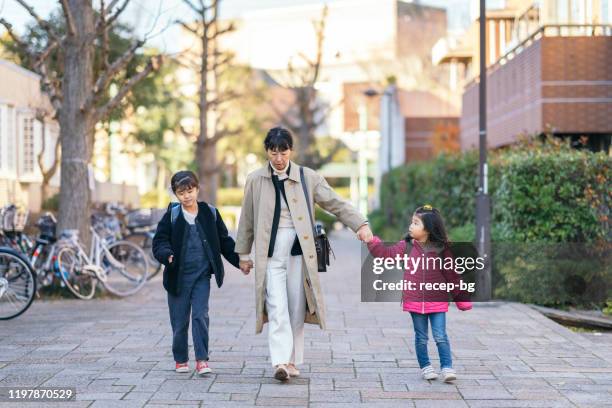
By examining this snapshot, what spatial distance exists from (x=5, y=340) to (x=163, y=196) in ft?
147

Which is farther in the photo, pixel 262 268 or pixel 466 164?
pixel 466 164

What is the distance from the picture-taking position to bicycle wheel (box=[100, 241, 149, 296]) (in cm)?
1326

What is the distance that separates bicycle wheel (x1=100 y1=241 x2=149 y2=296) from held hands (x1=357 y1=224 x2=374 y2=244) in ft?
21.4

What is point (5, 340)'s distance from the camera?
9.09 metres

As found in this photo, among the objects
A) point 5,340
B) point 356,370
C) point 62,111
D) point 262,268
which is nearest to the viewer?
point 262,268

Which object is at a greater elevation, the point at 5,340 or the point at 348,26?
the point at 348,26

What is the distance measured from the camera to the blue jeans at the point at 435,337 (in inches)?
281

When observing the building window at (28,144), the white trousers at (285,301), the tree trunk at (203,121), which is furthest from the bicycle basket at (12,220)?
the tree trunk at (203,121)

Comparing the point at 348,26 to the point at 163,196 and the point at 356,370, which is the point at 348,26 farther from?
the point at 356,370

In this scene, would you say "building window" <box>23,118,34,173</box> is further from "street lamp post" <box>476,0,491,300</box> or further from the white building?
"street lamp post" <box>476,0,491,300</box>

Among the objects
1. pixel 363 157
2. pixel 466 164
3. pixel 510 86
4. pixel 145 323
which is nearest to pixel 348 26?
pixel 363 157

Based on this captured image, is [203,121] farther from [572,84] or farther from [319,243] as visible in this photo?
[319,243]

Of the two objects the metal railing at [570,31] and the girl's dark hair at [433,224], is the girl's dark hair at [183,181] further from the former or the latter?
the metal railing at [570,31]

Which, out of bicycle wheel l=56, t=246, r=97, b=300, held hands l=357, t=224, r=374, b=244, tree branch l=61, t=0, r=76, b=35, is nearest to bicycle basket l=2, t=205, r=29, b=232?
bicycle wheel l=56, t=246, r=97, b=300
